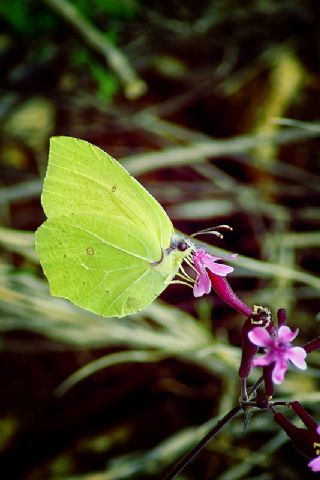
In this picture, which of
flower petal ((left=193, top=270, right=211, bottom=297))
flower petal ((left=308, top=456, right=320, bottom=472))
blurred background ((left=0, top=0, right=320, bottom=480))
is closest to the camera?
flower petal ((left=308, top=456, right=320, bottom=472))

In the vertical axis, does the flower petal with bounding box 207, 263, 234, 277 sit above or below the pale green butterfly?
below

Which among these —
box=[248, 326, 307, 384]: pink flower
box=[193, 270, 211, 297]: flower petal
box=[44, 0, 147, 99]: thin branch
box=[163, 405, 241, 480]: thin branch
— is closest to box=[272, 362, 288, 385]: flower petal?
box=[248, 326, 307, 384]: pink flower

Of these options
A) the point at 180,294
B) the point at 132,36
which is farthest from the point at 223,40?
the point at 180,294

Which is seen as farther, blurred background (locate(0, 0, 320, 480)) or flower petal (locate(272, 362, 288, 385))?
blurred background (locate(0, 0, 320, 480))

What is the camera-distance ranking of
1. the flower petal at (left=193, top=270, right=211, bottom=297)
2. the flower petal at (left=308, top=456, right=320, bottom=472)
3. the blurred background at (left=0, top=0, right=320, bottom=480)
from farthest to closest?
the blurred background at (left=0, top=0, right=320, bottom=480)
the flower petal at (left=193, top=270, right=211, bottom=297)
the flower petal at (left=308, top=456, right=320, bottom=472)

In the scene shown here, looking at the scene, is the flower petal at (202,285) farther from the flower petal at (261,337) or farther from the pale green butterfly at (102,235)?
the flower petal at (261,337)

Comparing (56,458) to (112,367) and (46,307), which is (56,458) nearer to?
(112,367)

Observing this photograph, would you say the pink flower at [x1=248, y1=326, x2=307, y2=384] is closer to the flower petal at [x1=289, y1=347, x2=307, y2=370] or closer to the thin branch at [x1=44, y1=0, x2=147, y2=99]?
the flower petal at [x1=289, y1=347, x2=307, y2=370]
